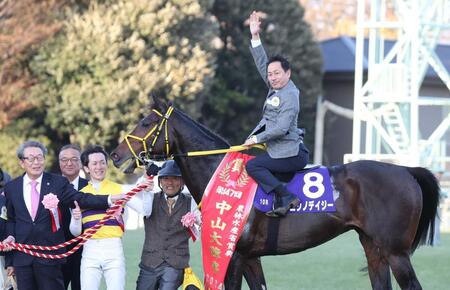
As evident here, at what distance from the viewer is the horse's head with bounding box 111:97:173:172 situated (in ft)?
25.9

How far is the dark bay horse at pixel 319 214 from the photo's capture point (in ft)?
26.0

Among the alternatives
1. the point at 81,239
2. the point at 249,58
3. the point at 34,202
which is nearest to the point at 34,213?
the point at 34,202

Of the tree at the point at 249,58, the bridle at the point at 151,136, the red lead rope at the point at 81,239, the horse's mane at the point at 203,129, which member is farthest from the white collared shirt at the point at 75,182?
the tree at the point at 249,58

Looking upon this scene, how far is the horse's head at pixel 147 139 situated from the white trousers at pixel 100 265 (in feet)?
2.43

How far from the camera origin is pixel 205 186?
8.01m

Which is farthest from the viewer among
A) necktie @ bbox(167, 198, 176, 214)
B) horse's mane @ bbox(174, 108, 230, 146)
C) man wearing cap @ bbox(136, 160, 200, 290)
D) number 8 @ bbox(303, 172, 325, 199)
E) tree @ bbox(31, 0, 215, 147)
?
tree @ bbox(31, 0, 215, 147)

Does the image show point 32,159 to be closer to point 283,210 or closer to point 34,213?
point 34,213

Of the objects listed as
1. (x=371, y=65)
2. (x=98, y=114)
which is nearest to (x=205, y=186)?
(x=371, y=65)

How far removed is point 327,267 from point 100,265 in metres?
6.02

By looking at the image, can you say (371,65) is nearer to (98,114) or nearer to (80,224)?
(98,114)

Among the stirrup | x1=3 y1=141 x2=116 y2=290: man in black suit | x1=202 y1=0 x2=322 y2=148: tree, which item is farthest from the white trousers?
x1=202 y1=0 x2=322 y2=148: tree

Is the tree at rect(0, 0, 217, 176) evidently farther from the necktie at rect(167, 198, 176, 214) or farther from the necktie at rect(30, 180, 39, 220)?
the necktie at rect(30, 180, 39, 220)

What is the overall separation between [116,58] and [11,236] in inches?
728

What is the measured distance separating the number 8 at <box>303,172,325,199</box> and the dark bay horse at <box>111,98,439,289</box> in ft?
0.50
